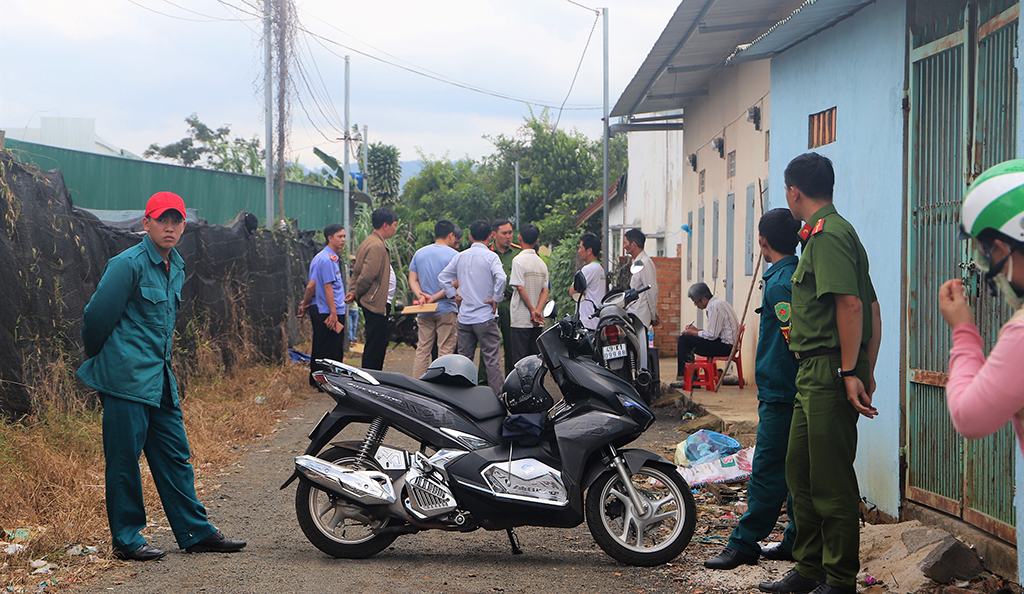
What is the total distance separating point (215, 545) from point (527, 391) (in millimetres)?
1865

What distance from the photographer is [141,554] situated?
4.59 metres

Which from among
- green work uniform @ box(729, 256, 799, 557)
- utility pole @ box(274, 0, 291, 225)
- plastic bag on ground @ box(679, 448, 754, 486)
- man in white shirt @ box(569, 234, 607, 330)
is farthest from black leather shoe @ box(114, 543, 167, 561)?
utility pole @ box(274, 0, 291, 225)

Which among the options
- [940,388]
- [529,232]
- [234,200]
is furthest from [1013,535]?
[234,200]

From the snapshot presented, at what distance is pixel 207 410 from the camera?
28.4 ft

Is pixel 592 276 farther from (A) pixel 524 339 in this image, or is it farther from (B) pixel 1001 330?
(B) pixel 1001 330

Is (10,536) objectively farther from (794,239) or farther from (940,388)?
(940,388)

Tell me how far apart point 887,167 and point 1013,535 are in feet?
7.07

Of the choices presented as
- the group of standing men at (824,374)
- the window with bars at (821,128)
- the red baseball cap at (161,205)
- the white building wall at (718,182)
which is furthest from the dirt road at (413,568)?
the white building wall at (718,182)

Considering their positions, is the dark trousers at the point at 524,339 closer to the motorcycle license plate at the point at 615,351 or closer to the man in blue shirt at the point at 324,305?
the man in blue shirt at the point at 324,305

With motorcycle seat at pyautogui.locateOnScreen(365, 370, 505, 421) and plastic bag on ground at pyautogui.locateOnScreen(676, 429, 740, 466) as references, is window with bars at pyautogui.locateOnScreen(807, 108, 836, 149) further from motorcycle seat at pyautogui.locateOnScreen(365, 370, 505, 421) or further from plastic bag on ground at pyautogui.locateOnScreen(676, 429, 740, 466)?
motorcycle seat at pyautogui.locateOnScreen(365, 370, 505, 421)

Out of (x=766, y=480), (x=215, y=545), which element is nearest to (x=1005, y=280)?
(x=766, y=480)

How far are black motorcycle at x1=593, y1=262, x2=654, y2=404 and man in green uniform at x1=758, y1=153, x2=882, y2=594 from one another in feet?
3.27

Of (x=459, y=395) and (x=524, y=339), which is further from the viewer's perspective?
(x=524, y=339)

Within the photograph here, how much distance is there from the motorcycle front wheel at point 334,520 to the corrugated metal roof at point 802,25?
3.85m
